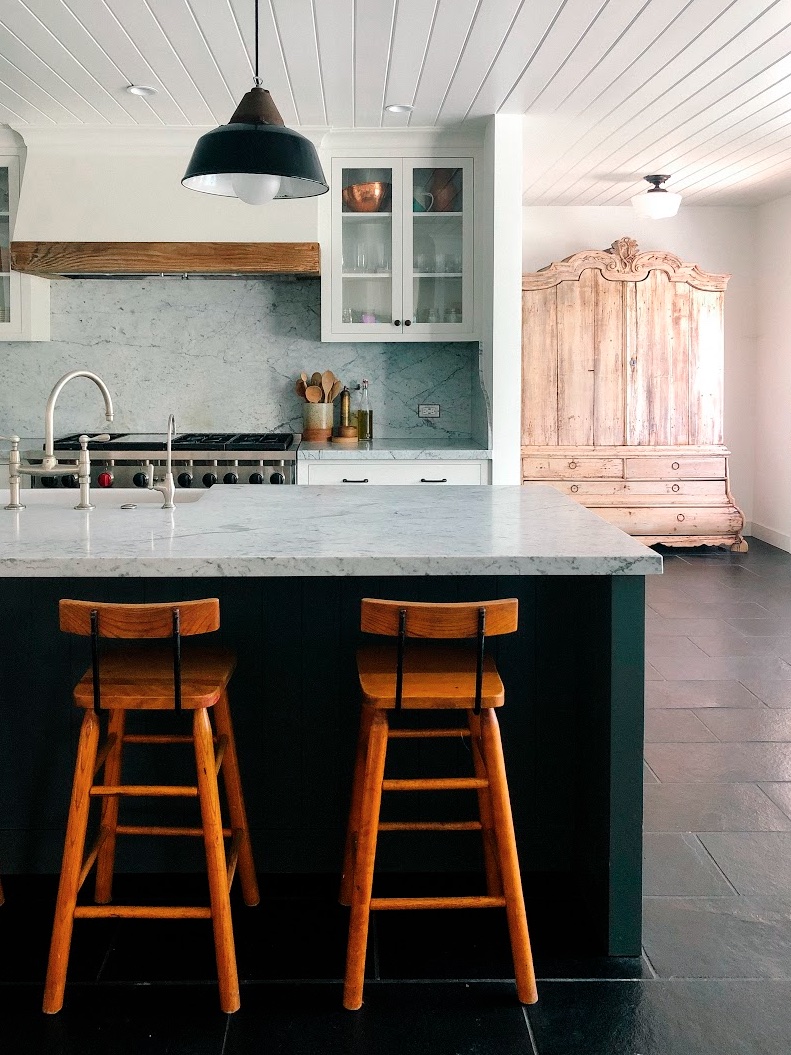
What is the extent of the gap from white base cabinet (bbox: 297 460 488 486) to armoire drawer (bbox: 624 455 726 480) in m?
2.45

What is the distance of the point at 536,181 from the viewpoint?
6414 mm

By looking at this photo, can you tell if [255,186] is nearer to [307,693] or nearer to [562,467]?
[307,693]

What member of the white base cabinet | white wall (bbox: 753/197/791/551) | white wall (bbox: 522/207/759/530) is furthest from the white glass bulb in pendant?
white wall (bbox: 753/197/791/551)

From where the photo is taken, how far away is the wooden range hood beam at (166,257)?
486cm

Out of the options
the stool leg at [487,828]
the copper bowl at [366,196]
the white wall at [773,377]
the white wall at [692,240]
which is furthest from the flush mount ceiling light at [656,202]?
the stool leg at [487,828]

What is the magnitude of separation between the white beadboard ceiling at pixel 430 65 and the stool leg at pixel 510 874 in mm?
2584

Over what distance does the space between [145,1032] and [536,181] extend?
5634mm

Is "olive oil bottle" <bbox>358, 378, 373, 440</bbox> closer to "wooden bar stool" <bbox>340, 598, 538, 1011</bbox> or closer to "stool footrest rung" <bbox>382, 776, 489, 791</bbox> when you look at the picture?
"wooden bar stool" <bbox>340, 598, 538, 1011</bbox>

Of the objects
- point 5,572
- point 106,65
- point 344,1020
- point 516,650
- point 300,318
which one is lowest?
point 344,1020

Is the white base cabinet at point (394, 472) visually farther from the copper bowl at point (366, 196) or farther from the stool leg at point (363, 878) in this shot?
the stool leg at point (363, 878)

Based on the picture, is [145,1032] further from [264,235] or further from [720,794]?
[264,235]

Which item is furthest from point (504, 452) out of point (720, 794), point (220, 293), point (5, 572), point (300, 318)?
point (5, 572)

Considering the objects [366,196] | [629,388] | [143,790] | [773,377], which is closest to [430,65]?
[366,196]

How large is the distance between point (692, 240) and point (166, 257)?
4408mm
